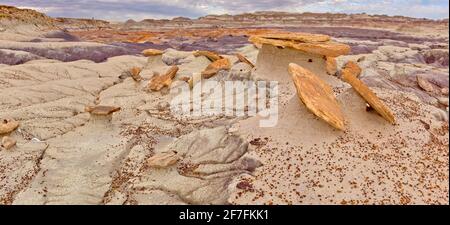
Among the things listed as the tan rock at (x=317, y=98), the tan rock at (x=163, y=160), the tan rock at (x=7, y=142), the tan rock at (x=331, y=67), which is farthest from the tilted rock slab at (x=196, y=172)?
the tan rock at (x=331, y=67)

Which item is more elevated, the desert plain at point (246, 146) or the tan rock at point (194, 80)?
the tan rock at point (194, 80)

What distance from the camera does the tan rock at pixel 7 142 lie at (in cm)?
1495

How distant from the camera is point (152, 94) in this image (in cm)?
2380

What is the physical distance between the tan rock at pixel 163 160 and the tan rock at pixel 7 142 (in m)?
5.90

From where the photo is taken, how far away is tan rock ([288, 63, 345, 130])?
1273cm

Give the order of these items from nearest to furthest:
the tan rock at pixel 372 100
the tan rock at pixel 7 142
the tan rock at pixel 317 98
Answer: the tan rock at pixel 317 98, the tan rock at pixel 372 100, the tan rock at pixel 7 142

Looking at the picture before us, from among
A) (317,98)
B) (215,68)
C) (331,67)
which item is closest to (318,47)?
(331,67)

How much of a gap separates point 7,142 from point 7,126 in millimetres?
1581

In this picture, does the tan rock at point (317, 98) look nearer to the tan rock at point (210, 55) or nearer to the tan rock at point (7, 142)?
the tan rock at point (7, 142)

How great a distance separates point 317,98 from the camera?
13.4 m

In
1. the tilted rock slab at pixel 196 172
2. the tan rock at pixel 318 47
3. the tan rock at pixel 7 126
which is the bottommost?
the tilted rock slab at pixel 196 172

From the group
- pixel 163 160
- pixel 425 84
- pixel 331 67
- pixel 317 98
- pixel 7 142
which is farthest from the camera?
pixel 425 84

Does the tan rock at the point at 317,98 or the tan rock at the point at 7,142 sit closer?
the tan rock at the point at 317,98

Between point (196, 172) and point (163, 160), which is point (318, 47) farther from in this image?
point (163, 160)
